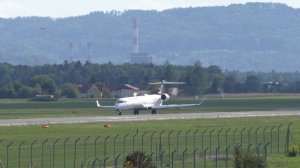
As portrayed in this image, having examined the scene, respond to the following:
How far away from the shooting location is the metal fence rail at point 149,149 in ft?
179

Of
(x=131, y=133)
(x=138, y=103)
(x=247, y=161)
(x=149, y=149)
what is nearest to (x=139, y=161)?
(x=247, y=161)

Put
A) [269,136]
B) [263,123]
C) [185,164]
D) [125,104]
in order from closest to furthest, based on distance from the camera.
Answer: [185,164], [269,136], [263,123], [125,104]

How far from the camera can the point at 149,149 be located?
62625 mm

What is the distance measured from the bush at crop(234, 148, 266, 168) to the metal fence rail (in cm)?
187

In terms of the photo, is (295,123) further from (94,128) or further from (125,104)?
(125,104)

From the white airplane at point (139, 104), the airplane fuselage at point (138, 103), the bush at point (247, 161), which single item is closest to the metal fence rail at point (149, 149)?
the bush at point (247, 161)

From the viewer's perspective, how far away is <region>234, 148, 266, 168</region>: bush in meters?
48.6

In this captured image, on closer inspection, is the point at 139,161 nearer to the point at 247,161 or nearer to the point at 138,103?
the point at 247,161

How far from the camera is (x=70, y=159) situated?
57.7 m

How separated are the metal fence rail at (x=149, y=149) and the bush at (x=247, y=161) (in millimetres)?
1874

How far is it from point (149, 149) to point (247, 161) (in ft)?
47.8

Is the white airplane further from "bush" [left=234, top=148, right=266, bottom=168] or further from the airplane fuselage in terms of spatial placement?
"bush" [left=234, top=148, right=266, bottom=168]

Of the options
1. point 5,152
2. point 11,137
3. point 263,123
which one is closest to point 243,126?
point 263,123

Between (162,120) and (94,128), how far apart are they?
16096mm
